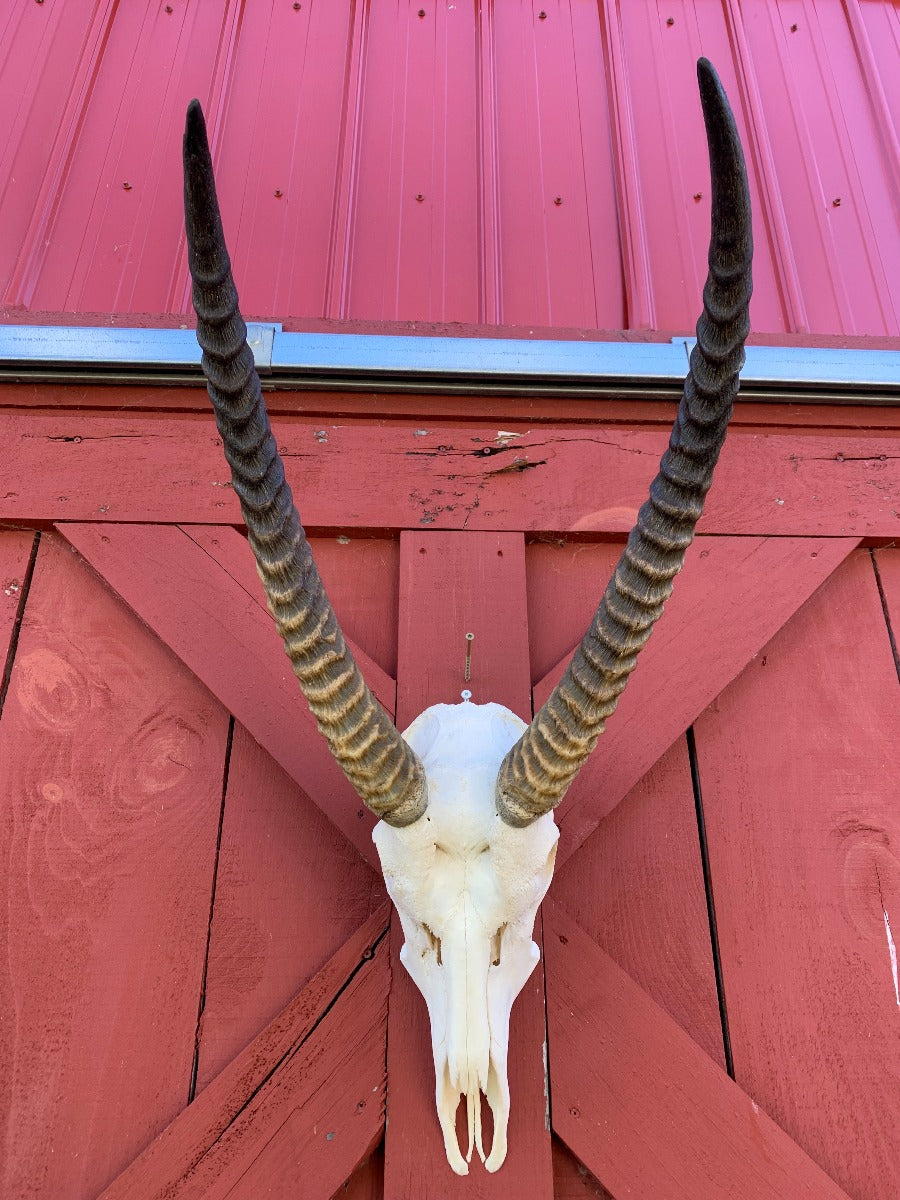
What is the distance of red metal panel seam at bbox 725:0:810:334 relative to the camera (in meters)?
3.54

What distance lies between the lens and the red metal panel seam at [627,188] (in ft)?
11.4

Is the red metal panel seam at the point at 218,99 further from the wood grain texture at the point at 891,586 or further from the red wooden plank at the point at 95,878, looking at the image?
the wood grain texture at the point at 891,586

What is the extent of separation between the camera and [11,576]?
9.37ft

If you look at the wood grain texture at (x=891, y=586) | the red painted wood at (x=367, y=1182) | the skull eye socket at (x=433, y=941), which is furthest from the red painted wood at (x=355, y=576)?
the wood grain texture at (x=891, y=586)

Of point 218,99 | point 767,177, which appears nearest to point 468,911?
point 767,177

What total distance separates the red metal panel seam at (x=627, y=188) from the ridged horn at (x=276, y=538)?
88.4 inches

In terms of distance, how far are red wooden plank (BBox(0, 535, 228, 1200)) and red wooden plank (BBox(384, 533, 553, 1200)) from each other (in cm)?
56

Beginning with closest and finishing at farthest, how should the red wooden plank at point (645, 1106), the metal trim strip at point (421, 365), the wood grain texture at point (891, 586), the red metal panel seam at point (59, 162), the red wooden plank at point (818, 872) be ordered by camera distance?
1. the red wooden plank at point (645, 1106)
2. the red wooden plank at point (818, 872)
3. the wood grain texture at point (891, 586)
4. the metal trim strip at point (421, 365)
5. the red metal panel seam at point (59, 162)

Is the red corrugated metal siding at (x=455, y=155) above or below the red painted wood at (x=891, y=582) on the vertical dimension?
above

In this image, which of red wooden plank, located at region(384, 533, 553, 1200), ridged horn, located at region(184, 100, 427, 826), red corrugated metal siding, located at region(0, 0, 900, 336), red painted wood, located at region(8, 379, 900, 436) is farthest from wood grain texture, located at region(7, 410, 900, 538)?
ridged horn, located at region(184, 100, 427, 826)

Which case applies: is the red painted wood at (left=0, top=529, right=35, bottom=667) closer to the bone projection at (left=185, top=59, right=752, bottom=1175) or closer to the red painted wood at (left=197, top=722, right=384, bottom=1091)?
the red painted wood at (left=197, top=722, right=384, bottom=1091)

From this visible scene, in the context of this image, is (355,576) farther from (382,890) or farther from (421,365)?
(382,890)

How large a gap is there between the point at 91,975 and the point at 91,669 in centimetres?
86

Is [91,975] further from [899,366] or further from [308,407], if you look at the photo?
[899,366]
